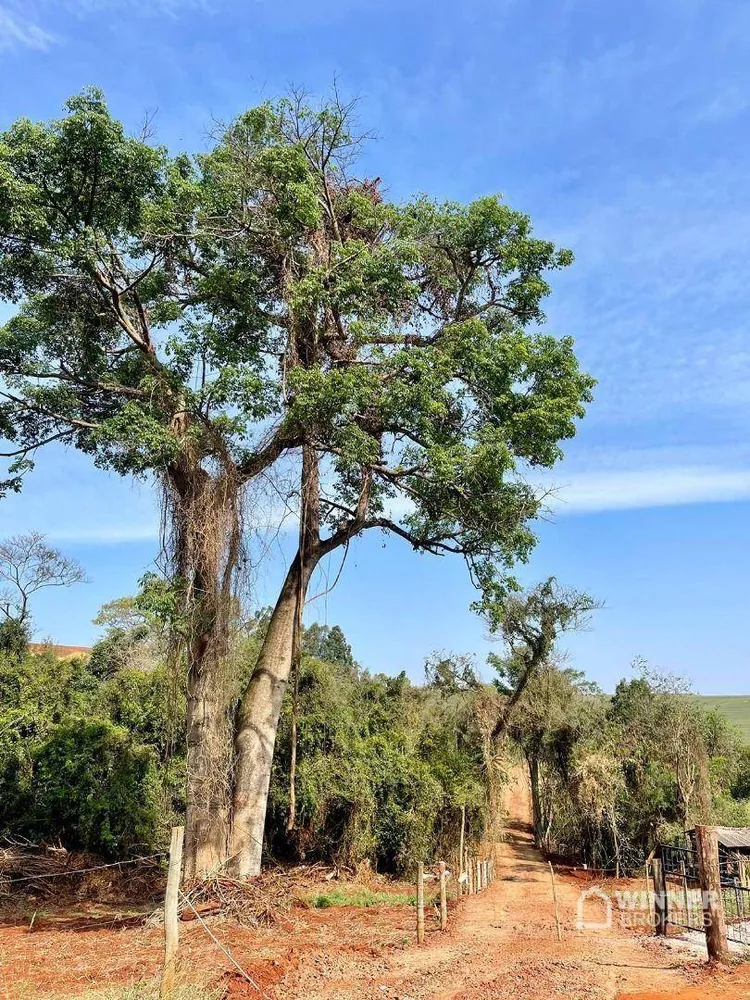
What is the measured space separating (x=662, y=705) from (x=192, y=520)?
15.9 meters

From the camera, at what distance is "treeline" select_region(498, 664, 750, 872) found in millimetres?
18219

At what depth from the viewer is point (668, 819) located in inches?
720

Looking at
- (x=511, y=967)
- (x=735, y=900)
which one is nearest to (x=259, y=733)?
(x=511, y=967)

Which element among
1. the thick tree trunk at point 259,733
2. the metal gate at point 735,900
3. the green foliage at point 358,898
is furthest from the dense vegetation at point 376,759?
the metal gate at point 735,900

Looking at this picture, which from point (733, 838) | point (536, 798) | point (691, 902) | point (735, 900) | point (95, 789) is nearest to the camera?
point (691, 902)

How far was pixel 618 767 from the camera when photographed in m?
18.6

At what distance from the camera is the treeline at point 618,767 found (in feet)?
59.8

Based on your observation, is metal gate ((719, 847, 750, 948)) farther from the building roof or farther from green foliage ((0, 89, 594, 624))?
green foliage ((0, 89, 594, 624))

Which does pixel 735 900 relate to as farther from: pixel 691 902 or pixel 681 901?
pixel 681 901

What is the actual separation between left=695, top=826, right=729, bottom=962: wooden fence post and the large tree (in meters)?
4.43

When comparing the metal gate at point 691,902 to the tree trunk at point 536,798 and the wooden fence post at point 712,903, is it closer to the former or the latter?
the wooden fence post at point 712,903

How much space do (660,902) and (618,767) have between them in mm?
8207

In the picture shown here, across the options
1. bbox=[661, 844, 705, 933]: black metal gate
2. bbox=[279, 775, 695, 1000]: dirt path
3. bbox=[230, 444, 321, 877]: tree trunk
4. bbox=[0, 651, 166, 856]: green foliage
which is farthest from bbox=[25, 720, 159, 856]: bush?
bbox=[661, 844, 705, 933]: black metal gate

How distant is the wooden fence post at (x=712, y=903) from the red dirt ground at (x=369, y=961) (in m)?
0.33
